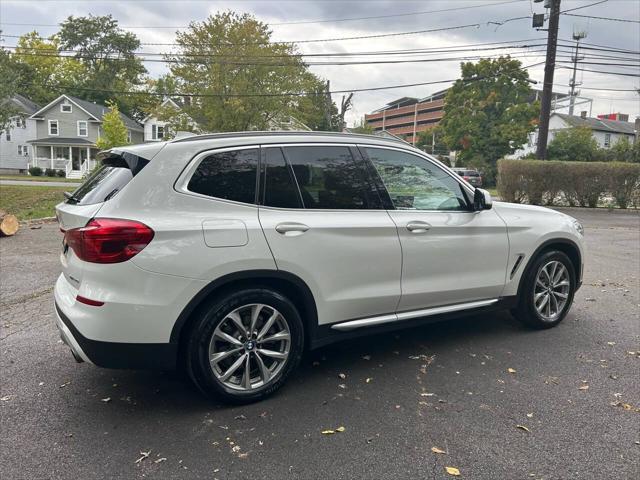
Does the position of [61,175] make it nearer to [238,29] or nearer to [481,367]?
[238,29]

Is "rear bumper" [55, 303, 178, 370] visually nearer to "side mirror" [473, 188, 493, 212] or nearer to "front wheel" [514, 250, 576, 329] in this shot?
"side mirror" [473, 188, 493, 212]

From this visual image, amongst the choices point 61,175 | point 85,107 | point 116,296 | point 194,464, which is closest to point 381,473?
point 194,464

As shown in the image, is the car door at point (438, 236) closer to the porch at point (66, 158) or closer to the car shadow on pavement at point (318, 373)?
the car shadow on pavement at point (318, 373)

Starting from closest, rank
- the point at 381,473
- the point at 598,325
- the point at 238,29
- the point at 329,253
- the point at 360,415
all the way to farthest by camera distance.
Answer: the point at 381,473
the point at 360,415
the point at 329,253
the point at 598,325
the point at 238,29

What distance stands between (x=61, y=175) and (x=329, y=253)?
4690 centimetres

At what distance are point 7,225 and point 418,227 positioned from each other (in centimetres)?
973

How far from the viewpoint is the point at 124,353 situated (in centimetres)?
291

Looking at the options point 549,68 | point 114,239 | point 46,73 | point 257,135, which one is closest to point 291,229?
point 257,135

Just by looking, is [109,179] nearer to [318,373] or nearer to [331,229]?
[331,229]

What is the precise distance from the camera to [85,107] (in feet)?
155

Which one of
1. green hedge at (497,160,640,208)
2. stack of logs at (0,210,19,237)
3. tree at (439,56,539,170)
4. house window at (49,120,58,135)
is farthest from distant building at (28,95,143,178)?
stack of logs at (0,210,19,237)

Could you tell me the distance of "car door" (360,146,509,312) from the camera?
152 inches

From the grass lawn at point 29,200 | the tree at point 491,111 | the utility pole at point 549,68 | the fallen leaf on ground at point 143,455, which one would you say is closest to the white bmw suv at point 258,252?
the fallen leaf on ground at point 143,455

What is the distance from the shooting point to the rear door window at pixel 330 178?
352 cm
